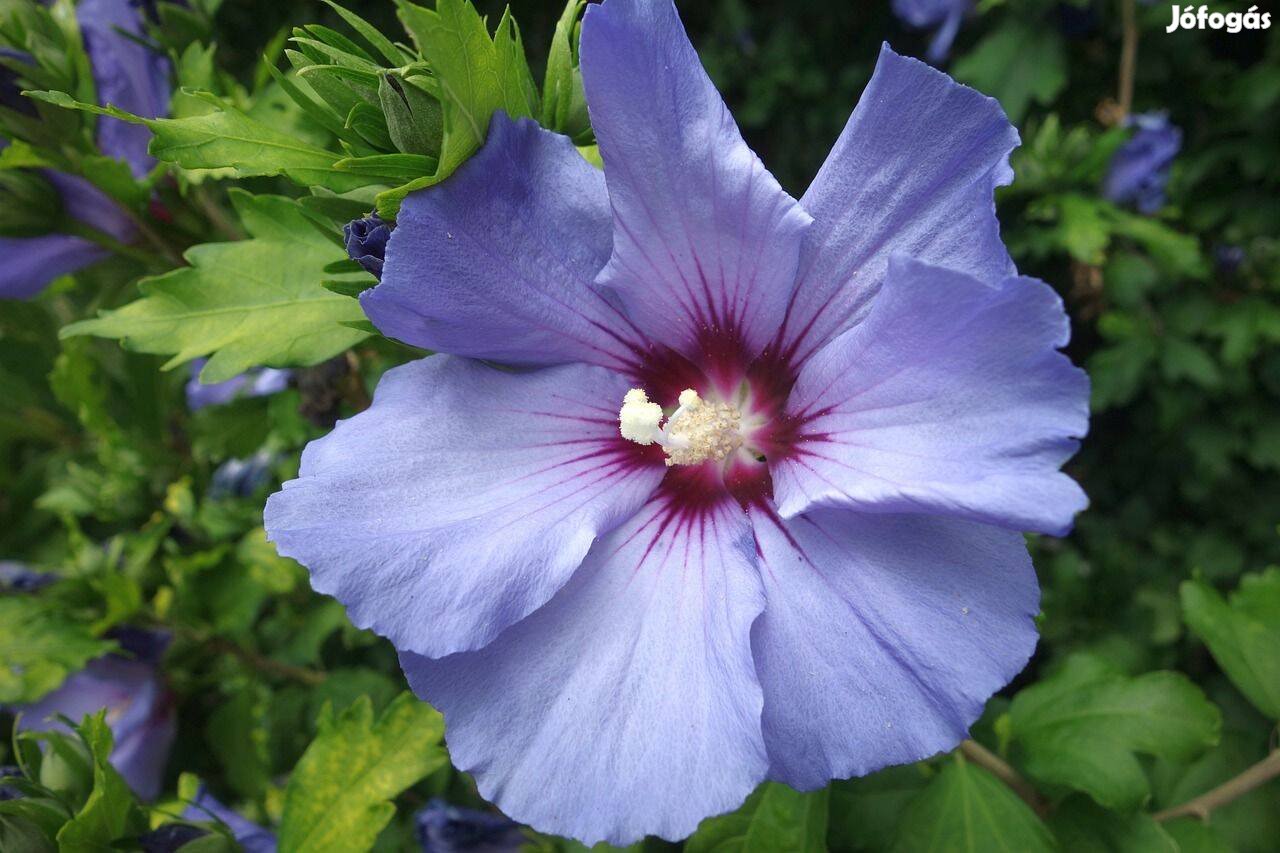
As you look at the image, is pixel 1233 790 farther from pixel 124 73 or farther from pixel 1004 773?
pixel 124 73

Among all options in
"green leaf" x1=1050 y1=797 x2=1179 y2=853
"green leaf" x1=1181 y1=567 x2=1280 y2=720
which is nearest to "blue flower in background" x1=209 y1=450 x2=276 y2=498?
"green leaf" x1=1050 y1=797 x2=1179 y2=853

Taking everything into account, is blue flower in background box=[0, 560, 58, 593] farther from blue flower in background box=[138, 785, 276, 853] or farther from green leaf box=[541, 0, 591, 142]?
green leaf box=[541, 0, 591, 142]

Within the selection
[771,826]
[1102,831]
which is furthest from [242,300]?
[1102,831]

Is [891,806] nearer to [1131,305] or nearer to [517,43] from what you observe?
[517,43]

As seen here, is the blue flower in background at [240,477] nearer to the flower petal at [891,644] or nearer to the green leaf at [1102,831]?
the flower petal at [891,644]

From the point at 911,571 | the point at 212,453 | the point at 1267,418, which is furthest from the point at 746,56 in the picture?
the point at 911,571

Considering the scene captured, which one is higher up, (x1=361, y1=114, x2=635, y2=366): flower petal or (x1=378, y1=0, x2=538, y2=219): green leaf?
(x1=378, y1=0, x2=538, y2=219): green leaf
